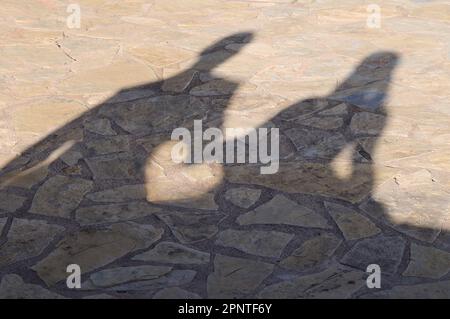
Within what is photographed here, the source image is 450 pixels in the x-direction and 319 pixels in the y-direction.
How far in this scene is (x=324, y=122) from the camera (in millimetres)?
6539

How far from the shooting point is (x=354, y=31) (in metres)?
8.87

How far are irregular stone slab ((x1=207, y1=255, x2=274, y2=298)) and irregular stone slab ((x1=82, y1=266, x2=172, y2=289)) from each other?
272mm

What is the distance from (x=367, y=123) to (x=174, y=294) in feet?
8.81

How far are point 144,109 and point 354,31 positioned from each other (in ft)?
9.68

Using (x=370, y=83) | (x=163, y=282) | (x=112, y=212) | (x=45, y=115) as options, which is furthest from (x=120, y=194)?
(x=370, y=83)

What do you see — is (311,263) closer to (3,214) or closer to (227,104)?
(3,214)

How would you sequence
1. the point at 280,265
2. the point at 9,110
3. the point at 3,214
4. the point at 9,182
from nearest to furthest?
1. the point at 280,265
2. the point at 3,214
3. the point at 9,182
4. the point at 9,110

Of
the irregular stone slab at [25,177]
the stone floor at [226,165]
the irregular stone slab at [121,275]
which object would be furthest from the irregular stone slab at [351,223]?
the irregular stone slab at [25,177]

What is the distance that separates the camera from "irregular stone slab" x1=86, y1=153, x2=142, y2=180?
574 cm

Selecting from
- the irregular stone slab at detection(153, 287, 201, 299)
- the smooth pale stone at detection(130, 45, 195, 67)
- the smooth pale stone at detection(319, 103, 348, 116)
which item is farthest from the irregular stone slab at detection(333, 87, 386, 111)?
the irregular stone slab at detection(153, 287, 201, 299)

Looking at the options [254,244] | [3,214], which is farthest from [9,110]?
[254,244]

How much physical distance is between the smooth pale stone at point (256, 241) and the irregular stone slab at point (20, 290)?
1.02 m
